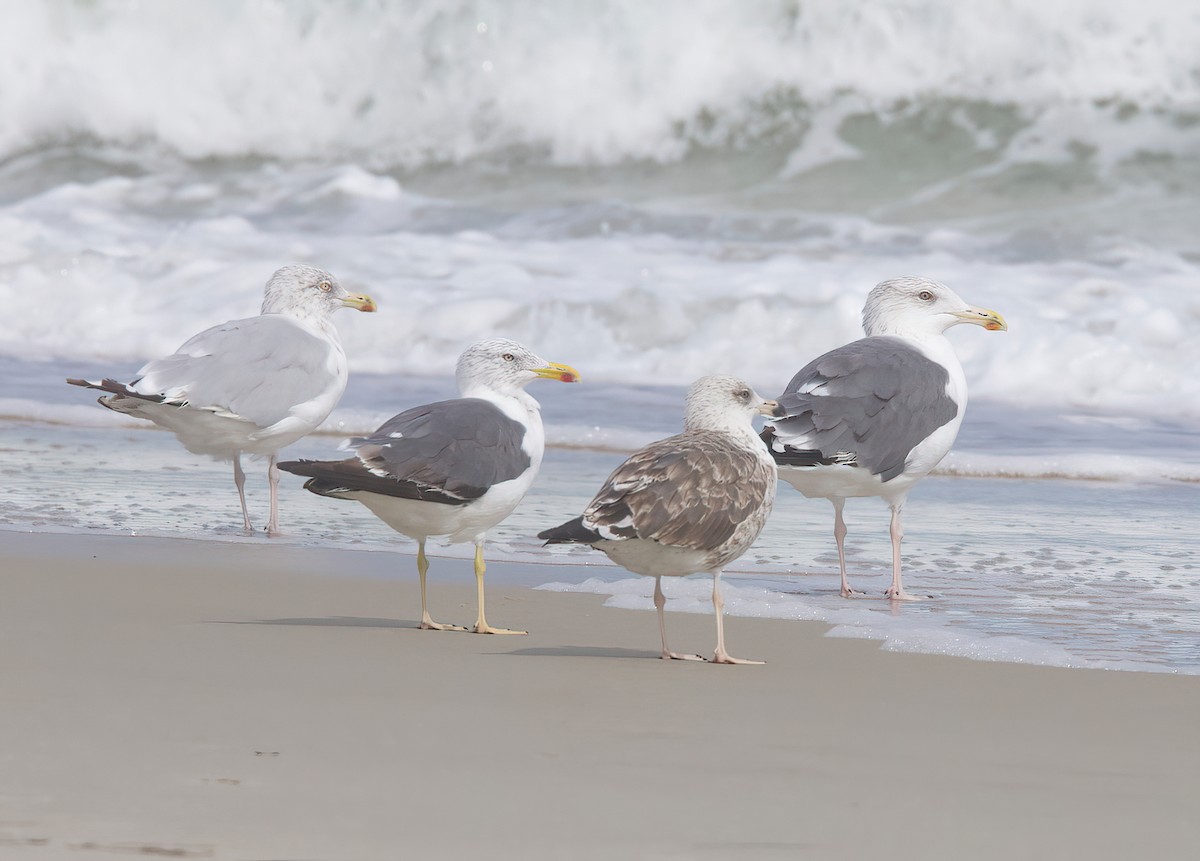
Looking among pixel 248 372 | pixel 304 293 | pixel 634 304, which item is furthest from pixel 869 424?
pixel 634 304

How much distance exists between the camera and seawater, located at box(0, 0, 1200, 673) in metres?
7.11

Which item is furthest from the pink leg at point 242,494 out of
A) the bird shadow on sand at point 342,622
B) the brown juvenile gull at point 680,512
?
the brown juvenile gull at point 680,512

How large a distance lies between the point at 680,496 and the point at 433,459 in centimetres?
85

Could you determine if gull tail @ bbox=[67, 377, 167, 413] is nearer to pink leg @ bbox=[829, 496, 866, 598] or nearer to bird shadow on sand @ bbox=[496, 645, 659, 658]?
bird shadow on sand @ bbox=[496, 645, 659, 658]

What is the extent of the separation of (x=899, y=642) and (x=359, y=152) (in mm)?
14978

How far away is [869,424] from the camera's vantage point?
21.1 feet

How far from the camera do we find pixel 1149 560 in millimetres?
6574

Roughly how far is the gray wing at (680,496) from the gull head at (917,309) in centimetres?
232

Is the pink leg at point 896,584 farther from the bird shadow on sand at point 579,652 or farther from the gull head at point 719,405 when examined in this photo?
the bird shadow on sand at point 579,652

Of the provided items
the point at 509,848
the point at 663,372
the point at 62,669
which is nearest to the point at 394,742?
the point at 509,848

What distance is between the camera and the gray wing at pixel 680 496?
15.4 ft

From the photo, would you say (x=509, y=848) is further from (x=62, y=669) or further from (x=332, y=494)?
(x=332, y=494)

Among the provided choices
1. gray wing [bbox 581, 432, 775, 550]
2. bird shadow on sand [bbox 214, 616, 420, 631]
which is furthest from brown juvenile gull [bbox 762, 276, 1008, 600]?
bird shadow on sand [bbox 214, 616, 420, 631]

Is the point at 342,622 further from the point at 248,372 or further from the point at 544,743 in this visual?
the point at 248,372
